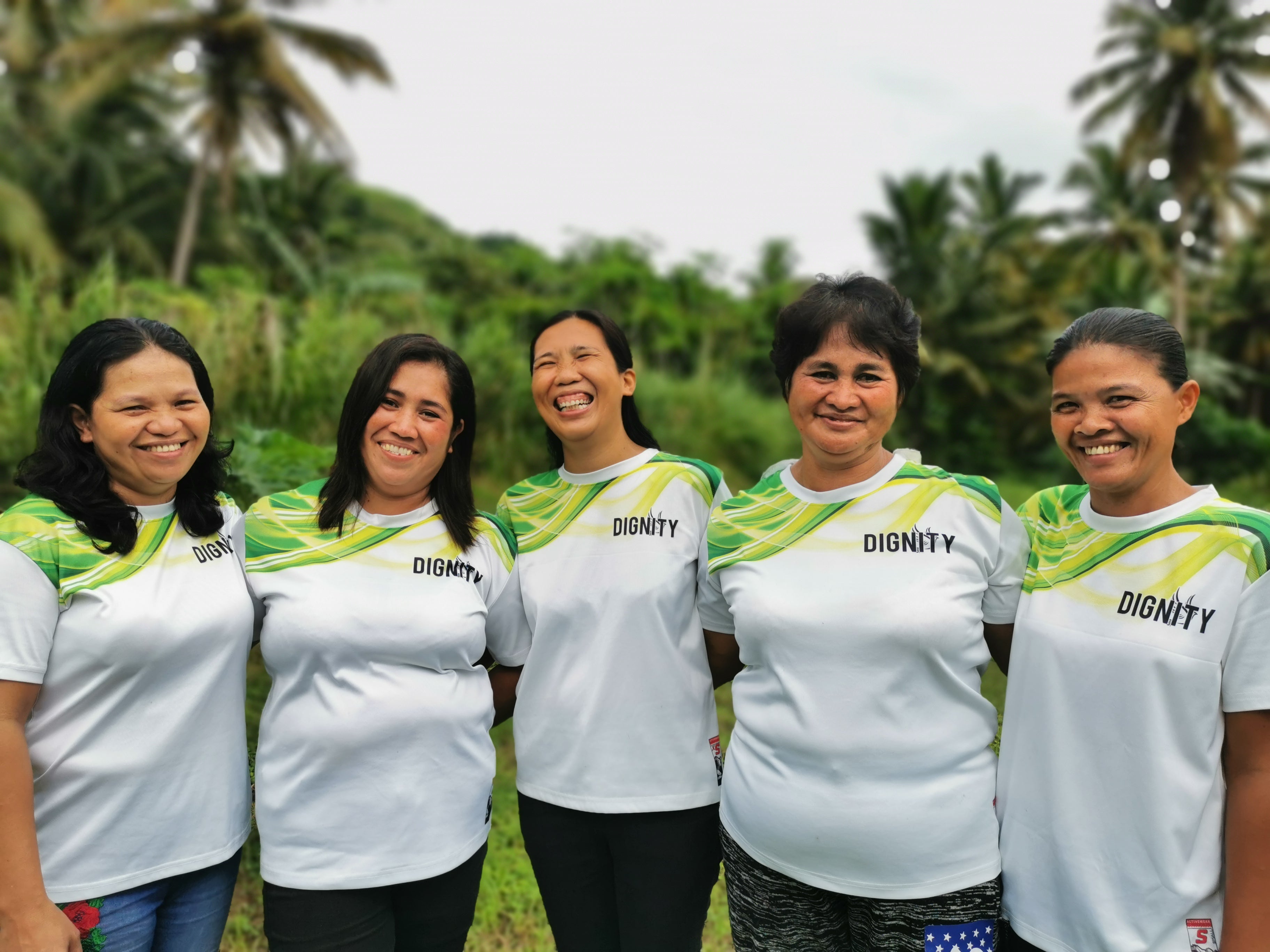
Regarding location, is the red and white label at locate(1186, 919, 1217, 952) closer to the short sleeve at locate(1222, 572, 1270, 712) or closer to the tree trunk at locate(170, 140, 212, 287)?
the short sleeve at locate(1222, 572, 1270, 712)

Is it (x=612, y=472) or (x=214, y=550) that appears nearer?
(x=214, y=550)

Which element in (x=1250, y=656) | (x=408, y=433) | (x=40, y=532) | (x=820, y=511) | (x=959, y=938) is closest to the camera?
(x=1250, y=656)

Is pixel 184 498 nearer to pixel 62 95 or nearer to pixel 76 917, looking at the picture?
pixel 76 917

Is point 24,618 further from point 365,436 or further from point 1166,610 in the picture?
point 1166,610

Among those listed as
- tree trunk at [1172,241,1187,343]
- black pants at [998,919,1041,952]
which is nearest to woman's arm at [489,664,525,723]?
black pants at [998,919,1041,952]

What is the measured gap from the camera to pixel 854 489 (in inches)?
89.7

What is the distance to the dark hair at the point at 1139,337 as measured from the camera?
6.57 ft

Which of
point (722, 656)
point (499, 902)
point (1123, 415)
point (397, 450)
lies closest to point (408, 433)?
point (397, 450)

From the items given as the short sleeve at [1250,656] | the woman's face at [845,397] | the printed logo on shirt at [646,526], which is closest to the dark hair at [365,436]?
the printed logo on shirt at [646,526]

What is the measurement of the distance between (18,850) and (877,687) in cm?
187

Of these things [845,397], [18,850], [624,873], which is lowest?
Result: [624,873]

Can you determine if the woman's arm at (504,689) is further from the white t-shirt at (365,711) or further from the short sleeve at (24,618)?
the short sleeve at (24,618)

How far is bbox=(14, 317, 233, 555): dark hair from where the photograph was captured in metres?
2.06

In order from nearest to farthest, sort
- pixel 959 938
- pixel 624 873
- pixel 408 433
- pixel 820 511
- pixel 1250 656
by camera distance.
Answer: pixel 1250 656 < pixel 959 938 < pixel 820 511 < pixel 408 433 < pixel 624 873
